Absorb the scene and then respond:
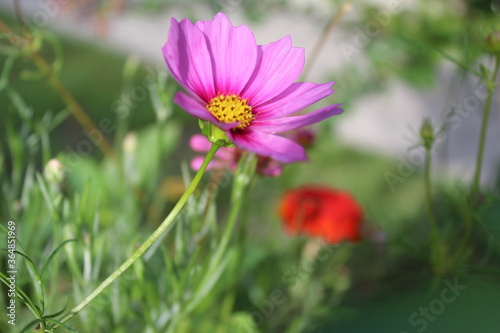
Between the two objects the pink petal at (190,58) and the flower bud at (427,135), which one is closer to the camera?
the pink petal at (190,58)

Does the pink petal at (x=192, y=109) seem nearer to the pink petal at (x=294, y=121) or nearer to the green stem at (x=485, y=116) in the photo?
the pink petal at (x=294, y=121)

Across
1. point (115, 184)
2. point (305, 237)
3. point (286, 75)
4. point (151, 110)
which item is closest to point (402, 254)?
point (305, 237)

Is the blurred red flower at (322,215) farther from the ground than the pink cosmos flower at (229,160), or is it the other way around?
the pink cosmos flower at (229,160)

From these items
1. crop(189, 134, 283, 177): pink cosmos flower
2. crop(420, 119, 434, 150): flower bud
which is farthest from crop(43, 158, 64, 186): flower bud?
crop(420, 119, 434, 150): flower bud

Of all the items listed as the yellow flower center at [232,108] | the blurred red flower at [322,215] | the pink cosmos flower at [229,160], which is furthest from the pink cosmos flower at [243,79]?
the blurred red flower at [322,215]

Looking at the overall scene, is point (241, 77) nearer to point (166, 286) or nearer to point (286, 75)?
point (286, 75)

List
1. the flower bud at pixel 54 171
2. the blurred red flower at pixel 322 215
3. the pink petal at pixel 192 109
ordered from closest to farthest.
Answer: the pink petal at pixel 192 109, the flower bud at pixel 54 171, the blurred red flower at pixel 322 215
